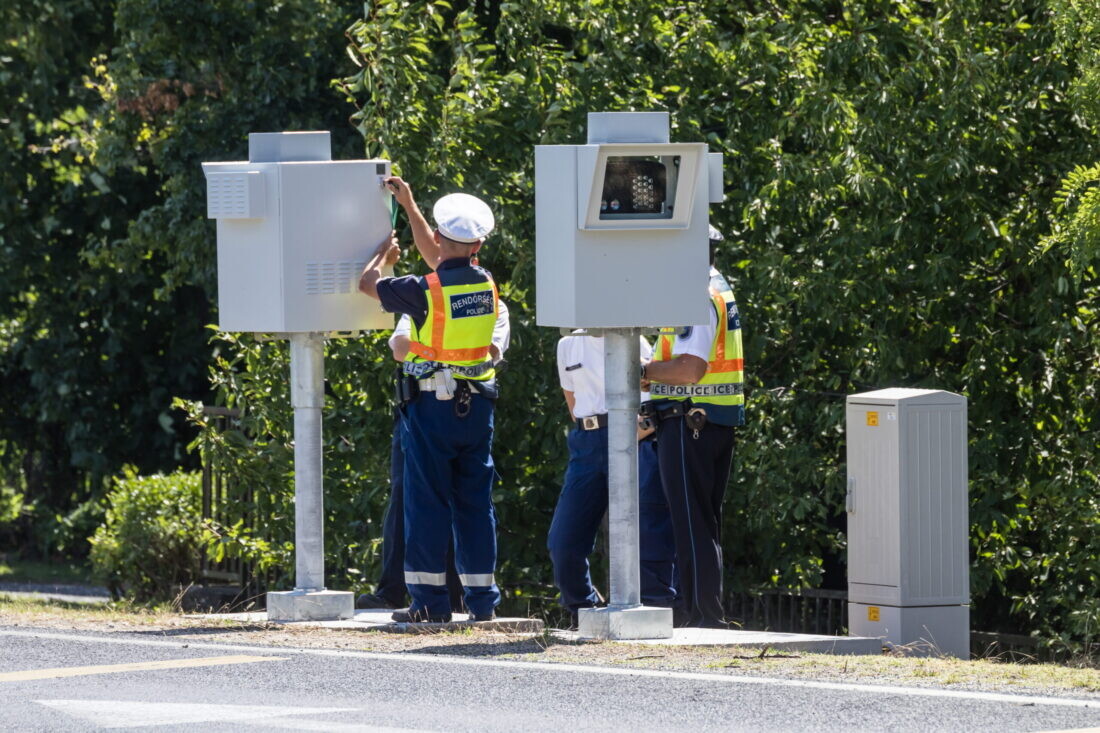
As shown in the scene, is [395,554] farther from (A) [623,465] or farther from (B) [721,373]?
(A) [623,465]

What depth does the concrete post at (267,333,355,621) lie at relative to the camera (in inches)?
348

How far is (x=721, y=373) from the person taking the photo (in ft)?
29.4

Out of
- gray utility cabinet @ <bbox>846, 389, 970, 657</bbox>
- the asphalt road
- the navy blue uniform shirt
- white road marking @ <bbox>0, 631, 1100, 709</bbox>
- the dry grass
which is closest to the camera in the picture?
the asphalt road

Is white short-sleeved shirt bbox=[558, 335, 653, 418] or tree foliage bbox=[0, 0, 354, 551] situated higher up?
tree foliage bbox=[0, 0, 354, 551]

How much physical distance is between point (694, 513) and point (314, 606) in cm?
174

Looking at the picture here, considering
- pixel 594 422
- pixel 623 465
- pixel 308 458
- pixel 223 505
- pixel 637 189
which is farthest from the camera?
pixel 223 505

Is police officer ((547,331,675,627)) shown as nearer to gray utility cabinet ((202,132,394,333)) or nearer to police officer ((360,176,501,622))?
police officer ((360,176,501,622))

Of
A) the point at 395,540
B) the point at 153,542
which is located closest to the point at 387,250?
the point at 395,540

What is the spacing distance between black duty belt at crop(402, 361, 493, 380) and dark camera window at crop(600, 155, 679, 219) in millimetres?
1024

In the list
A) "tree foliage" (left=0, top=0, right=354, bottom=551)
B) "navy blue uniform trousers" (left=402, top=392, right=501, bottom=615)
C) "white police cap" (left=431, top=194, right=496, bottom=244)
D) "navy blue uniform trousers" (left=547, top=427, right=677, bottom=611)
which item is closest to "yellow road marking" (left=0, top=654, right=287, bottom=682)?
"navy blue uniform trousers" (left=402, top=392, right=501, bottom=615)

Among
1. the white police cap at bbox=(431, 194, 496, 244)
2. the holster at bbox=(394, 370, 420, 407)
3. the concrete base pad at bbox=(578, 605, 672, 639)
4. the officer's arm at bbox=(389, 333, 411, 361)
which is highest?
the white police cap at bbox=(431, 194, 496, 244)

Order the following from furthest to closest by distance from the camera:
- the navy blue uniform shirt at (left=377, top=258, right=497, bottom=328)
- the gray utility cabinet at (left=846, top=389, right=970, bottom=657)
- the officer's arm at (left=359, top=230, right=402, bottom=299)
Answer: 1. the gray utility cabinet at (left=846, top=389, right=970, bottom=657)
2. the officer's arm at (left=359, top=230, right=402, bottom=299)
3. the navy blue uniform shirt at (left=377, top=258, right=497, bottom=328)

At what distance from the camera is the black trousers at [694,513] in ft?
29.3

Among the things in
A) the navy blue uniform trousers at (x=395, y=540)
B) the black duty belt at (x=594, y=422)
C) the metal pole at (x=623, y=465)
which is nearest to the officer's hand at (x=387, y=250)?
the navy blue uniform trousers at (x=395, y=540)
